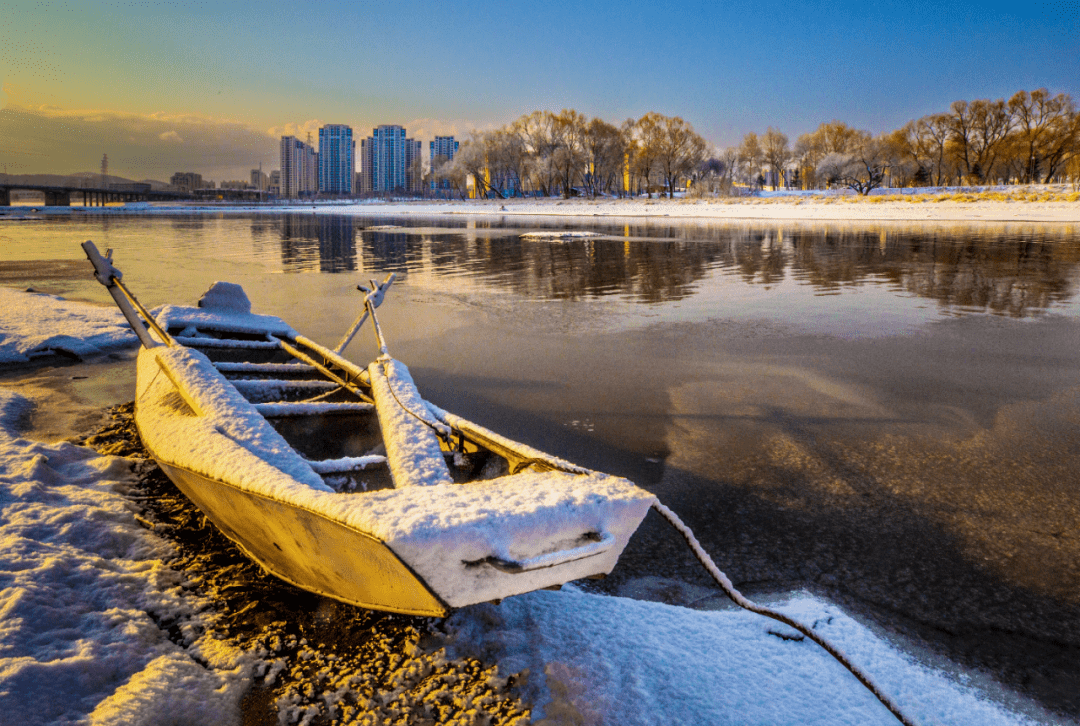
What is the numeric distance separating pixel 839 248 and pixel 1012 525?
72.2ft

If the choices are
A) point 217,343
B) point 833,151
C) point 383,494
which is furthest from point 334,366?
point 833,151

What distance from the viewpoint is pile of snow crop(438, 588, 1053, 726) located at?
7.64 ft

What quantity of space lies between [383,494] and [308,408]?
7.42ft

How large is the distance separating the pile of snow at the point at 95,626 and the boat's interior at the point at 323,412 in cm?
91

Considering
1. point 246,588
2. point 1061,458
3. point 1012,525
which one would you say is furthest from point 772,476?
point 246,588

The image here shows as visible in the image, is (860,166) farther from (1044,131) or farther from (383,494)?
(383,494)

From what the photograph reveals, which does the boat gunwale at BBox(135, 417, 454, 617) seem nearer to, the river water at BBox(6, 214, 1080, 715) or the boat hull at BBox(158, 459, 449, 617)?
the boat hull at BBox(158, 459, 449, 617)

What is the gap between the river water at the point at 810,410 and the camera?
322 cm

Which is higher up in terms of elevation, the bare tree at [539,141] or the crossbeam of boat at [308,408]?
the bare tree at [539,141]

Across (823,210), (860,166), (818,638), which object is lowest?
(818,638)

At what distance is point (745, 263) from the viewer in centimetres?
1855

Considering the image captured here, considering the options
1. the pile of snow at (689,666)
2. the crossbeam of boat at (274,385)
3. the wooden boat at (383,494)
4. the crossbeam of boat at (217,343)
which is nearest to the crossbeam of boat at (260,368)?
the crossbeam of boat at (274,385)

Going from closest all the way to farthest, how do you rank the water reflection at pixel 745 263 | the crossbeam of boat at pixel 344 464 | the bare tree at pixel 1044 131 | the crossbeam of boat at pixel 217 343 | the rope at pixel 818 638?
the rope at pixel 818 638, the crossbeam of boat at pixel 344 464, the crossbeam of boat at pixel 217 343, the water reflection at pixel 745 263, the bare tree at pixel 1044 131

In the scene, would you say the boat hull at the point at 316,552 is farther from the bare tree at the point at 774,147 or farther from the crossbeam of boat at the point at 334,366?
the bare tree at the point at 774,147
